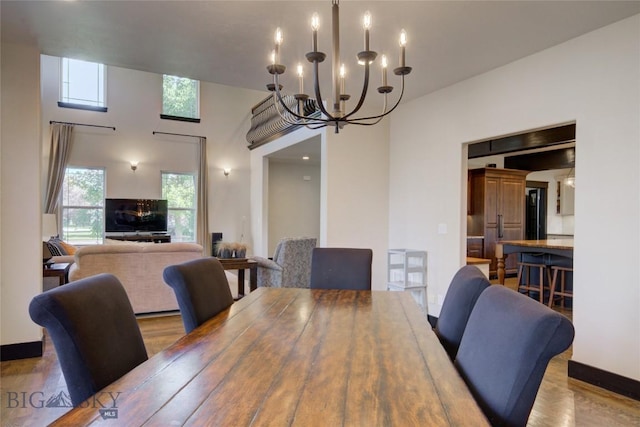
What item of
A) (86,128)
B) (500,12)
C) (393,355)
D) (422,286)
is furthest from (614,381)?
(86,128)

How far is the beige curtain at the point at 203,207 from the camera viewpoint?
8539 millimetres

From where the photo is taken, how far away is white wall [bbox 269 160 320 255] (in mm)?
8953

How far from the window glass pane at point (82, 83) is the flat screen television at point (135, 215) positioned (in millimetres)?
2230

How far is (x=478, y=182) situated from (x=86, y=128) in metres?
8.28

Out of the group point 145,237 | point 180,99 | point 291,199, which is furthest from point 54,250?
point 291,199

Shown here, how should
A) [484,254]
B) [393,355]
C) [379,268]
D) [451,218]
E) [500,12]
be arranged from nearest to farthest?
[393,355] < [500,12] < [451,218] < [379,268] < [484,254]

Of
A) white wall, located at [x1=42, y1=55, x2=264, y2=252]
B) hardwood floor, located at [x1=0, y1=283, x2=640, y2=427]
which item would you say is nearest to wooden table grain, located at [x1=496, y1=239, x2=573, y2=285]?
hardwood floor, located at [x1=0, y1=283, x2=640, y2=427]

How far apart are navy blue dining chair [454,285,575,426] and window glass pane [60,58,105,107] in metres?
8.95

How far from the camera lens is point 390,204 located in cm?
490

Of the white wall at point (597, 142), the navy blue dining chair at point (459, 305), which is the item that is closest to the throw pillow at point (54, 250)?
the navy blue dining chair at point (459, 305)

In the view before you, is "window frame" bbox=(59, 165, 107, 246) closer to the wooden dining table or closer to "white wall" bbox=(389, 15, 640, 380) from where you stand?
the wooden dining table

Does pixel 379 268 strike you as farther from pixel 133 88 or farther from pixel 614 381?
pixel 133 88

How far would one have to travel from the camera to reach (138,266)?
428 centimetres

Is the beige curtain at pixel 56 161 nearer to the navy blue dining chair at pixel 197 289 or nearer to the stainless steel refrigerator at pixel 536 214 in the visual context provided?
the navy blue dining chair at pixel 197 289
